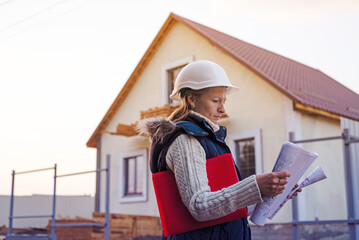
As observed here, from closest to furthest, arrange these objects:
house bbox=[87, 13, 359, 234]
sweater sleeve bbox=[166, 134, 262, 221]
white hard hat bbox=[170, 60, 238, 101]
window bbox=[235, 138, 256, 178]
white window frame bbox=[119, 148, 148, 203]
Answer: sweater sleeve bbox=[166, 134, 262, 221] → white hard hat bbox=[170, 60, 238, 101] → house bbox=[87, 13, 359, 234] → window bbox=[235, 138, 256, 178] → white window frame bbox=[119, 148, 148, 203]

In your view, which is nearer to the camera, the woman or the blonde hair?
the woman

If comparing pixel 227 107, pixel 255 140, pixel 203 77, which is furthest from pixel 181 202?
pixel 227 107

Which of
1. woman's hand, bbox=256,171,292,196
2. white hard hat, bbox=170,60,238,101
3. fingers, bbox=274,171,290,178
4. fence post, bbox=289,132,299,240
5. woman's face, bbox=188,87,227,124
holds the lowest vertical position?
fence post, bbox=289,132,299,240

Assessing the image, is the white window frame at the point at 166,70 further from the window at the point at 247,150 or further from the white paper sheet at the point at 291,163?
the white paper sheet at the point at 291,163

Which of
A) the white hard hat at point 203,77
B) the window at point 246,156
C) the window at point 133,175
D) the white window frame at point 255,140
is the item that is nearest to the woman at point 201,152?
the white hard hat at point 203,77

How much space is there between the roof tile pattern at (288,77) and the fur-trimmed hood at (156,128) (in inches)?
431

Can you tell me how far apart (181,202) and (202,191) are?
7.2 inches

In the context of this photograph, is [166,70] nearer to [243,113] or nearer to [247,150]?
[243,113]

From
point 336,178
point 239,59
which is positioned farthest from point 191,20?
point 336,178

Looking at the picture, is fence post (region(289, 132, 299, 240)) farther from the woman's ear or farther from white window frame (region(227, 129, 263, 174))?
white window frame (region(227, 129, 263, 174))

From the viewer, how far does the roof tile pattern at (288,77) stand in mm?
13672

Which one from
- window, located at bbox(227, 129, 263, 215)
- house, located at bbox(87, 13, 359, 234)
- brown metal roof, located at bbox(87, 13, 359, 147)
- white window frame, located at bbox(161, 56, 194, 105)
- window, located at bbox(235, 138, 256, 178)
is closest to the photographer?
house, located at bbox(87, 13, 359, 234)

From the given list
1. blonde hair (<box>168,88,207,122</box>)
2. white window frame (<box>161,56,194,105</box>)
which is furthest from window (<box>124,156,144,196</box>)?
blonde hair (<box>168,88,207,122</box>)

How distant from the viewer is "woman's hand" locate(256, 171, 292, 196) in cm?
204
